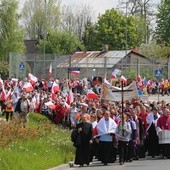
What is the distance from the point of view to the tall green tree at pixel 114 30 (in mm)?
100375

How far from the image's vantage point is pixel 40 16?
11031 cm

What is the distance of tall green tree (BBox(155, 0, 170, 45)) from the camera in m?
96.2

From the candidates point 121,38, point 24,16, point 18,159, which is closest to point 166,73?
point 121,38

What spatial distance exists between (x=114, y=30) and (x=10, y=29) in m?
19.9

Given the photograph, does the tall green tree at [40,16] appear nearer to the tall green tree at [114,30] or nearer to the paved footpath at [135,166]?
the tall green tree at [114,30]

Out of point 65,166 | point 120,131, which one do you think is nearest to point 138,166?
point 120,131

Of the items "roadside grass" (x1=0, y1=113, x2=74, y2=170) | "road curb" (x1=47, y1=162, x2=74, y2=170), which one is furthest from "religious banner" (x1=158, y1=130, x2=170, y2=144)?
"road curb" (x1=47, y1=162, x2=74, y2=170)

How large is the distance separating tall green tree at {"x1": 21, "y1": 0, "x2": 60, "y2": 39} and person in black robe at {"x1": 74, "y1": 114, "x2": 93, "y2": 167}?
278 ft

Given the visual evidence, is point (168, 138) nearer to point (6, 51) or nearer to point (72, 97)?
point (72, 97)

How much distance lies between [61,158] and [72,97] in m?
11.9

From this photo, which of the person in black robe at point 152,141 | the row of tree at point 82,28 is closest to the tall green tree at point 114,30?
the row of tree at point 82,28

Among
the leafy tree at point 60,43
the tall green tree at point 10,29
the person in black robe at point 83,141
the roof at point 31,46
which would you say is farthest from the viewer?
the roof at point 31,46

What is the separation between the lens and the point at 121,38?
329 feet

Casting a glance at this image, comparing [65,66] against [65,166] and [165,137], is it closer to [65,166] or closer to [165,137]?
[165,137]
